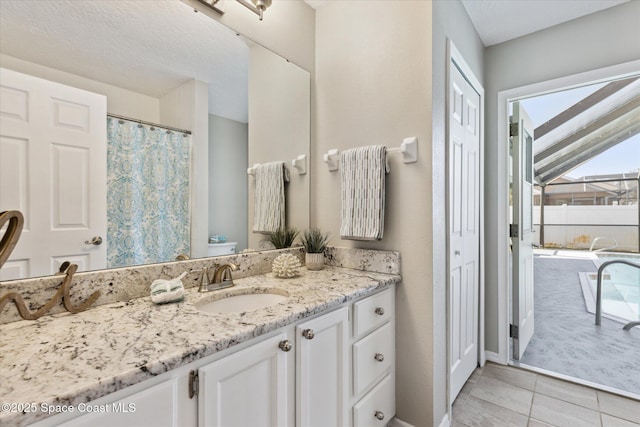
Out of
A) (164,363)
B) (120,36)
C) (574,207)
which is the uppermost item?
(120,36)

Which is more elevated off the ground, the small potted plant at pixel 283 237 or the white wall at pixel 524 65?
the white wall at pixel 524 65

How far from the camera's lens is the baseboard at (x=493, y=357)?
7.57 ft

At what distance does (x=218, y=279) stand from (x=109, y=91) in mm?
844

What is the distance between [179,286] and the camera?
1111 mm

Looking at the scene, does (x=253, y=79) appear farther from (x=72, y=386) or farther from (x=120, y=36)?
(x=72, y=386)

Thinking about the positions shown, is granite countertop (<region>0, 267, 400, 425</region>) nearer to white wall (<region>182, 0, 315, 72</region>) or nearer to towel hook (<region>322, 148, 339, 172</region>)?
towel hook (<region>322, 148, 339, 172</region>)

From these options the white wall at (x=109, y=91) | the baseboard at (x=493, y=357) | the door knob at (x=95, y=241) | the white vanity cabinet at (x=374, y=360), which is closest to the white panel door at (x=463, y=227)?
the baseboard at (x=493, y=357)

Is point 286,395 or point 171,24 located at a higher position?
point 171,24

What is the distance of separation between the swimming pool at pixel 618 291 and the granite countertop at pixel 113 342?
3.97 meters

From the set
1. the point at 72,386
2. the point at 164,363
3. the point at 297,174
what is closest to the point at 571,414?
the point at 297,174

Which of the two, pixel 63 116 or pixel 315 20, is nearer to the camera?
pixel 63 116

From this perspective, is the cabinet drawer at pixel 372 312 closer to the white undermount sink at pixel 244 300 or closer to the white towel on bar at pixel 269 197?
the white undermount sink at pixel 244 300

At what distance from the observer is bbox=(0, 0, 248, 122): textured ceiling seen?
3.17 ft

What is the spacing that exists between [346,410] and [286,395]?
387 mm
